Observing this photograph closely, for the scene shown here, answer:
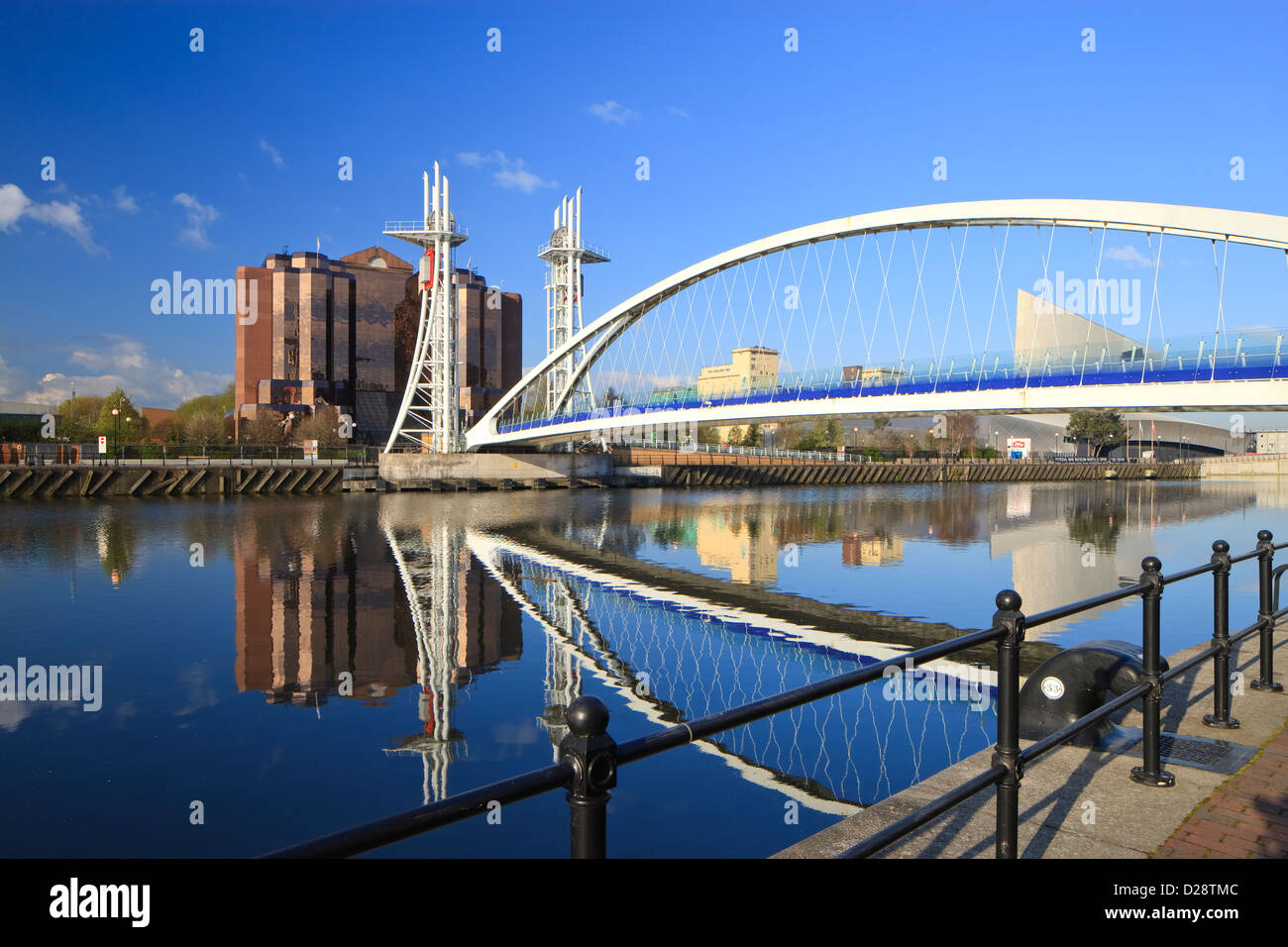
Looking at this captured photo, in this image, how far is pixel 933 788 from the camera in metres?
4.09

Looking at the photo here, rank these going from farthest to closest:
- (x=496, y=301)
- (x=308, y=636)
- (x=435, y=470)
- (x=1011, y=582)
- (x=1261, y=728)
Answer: (x=496, y=301), (x=435, y=470), (x=1011, y=582), (x=308, y=636), (x=1261, y=728)

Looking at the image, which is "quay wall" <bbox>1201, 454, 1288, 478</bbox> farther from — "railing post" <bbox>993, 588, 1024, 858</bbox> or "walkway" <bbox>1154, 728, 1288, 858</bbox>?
"railing post" <bbox>993, 588, 1024, 858</bbox>

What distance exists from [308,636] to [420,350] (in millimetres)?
46558

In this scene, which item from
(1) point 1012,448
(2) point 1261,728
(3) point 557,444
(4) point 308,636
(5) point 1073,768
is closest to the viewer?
(5) point 1073,768

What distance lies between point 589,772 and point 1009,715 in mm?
1700

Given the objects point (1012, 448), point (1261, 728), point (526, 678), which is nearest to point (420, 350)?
point (526, 678)

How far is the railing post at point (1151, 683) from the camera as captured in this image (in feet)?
11.6

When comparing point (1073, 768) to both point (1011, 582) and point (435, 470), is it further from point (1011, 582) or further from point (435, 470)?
point (435, 470)

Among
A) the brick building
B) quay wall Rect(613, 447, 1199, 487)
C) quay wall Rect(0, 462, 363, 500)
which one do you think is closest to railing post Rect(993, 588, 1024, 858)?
quay wall Rect(0, 462, 363, 500)

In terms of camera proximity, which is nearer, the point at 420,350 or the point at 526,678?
the point at 526,678

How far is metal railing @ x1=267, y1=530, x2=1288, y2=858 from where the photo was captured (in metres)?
1.50

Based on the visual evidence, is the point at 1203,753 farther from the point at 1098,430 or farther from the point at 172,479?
the point at 1098,430

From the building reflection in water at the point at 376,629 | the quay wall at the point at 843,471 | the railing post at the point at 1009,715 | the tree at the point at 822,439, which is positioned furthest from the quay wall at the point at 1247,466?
the railing post at the point at 1009,715
